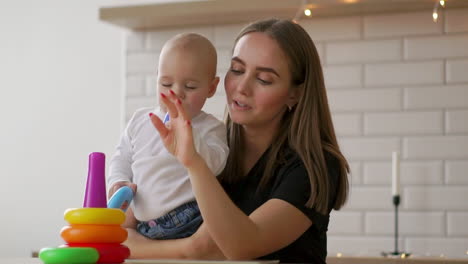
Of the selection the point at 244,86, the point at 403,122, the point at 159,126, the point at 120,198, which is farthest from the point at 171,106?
the point at 403,122

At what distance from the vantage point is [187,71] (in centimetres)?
185

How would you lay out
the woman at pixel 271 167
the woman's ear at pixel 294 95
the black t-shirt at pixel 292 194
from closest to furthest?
the woman at pixel 271 167 < the black t-shirt at pixel 292 194 < the woman's ear at pixel 294 95

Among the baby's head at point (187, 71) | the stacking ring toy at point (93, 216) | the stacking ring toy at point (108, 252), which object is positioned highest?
the baby's head at point (187, 71)

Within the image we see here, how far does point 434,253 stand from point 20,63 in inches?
80.9

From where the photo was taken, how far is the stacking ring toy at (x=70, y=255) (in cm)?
127

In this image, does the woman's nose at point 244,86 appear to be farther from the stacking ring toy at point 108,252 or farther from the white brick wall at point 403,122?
the white brick wall at point 403,122

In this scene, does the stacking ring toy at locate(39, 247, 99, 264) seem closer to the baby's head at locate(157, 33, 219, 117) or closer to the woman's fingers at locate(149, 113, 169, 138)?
the woman's fingers at locate(149, 113, 169, 138)

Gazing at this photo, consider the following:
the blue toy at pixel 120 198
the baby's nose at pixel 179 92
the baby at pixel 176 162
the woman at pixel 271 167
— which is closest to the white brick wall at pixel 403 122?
the woman at pixel 271 167

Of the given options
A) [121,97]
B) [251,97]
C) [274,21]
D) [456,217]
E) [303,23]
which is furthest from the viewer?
[121,97]

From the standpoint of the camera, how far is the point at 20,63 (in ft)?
12.7

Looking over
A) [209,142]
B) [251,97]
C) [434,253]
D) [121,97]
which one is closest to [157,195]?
[209,142]

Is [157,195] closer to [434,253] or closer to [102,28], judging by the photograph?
[434,253]

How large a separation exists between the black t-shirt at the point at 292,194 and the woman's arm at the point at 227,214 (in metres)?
0.03

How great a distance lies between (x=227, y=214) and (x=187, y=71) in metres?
0.37
